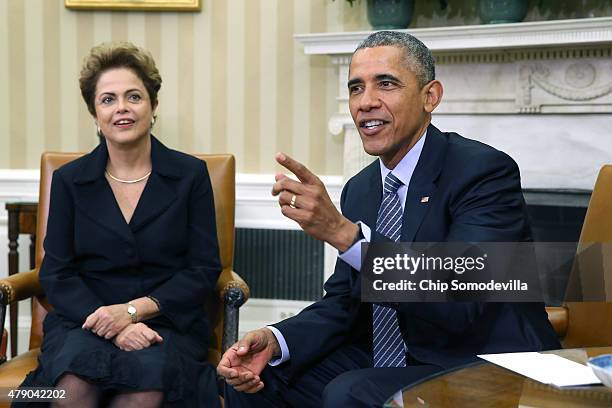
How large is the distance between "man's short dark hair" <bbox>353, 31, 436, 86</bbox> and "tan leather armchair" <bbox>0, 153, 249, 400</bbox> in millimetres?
887

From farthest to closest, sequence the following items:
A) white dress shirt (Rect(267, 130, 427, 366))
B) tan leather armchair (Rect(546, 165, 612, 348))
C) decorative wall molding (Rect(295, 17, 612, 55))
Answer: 1. decorative wall molding (Rect(295, 17, 612, 55))
2. tan leather armchair (Rect(546, 165, 612, 348))
3. white dress shirt (Rect(267, 130, 427, 366))

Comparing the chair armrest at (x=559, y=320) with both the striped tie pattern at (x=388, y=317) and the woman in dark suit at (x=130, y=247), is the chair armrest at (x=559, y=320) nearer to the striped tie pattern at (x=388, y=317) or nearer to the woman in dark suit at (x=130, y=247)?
the striped tie pattern at (x=388, y=317)

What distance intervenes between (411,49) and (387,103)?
156mm

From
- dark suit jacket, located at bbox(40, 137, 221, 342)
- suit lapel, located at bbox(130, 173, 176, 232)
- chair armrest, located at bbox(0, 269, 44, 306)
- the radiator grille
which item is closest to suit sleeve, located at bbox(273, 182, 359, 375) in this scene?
dark suit jacket, located at bbox(40, 137, 221, 342)

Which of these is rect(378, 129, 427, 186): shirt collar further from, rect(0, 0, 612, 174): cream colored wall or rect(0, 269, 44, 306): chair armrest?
rect(0, 0, 612, 174): cream colored wall

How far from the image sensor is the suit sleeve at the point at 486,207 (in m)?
1.76

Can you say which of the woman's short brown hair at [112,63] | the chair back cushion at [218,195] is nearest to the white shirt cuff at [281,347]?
the chair back cushion at [218,195]

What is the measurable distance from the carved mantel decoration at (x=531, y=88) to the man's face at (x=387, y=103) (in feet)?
4.82

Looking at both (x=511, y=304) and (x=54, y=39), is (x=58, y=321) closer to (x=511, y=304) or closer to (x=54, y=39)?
(x=511, y=304)

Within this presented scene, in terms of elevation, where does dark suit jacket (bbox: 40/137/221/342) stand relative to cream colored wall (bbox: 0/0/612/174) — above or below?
below

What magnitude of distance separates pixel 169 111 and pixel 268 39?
2.04 ft

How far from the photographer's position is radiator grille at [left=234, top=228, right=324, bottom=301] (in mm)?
3859

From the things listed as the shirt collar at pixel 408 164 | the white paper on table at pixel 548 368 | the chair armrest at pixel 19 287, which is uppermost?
the shirt collar at pixel 408 164

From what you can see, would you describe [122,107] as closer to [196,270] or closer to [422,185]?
[196,270]
